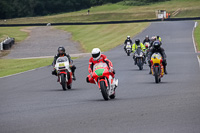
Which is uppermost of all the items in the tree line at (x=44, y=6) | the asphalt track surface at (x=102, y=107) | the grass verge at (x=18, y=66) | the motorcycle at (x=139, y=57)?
the tree line at (x=44, y=6)

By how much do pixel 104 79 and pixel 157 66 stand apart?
5134 millimetres

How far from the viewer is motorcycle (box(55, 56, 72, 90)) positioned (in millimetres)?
15795

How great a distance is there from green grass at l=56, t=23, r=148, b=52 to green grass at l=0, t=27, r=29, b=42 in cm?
691

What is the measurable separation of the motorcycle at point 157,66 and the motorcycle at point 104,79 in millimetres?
4507

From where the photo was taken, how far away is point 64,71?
16016mm

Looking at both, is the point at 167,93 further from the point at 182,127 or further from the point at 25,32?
the point at 25,32

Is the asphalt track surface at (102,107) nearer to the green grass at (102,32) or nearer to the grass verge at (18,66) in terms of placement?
the grass verge at (18,66)

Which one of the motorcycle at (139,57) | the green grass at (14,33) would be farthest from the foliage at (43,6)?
the motorcycle at (139,57)

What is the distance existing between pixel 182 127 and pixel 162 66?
9638mm

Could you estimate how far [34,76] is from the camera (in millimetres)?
22438

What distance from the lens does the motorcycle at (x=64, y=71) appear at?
15.8 metres

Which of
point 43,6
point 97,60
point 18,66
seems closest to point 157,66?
point 97,60

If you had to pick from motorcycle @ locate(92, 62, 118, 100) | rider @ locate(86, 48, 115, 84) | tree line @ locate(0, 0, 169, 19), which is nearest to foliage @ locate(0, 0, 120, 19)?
tree line @ locate(0, 0, 169, 19)

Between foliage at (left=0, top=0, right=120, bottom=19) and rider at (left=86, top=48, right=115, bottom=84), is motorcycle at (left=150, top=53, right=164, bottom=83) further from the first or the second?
foliage at (left=0, top=0, right=120, bottom=19)
